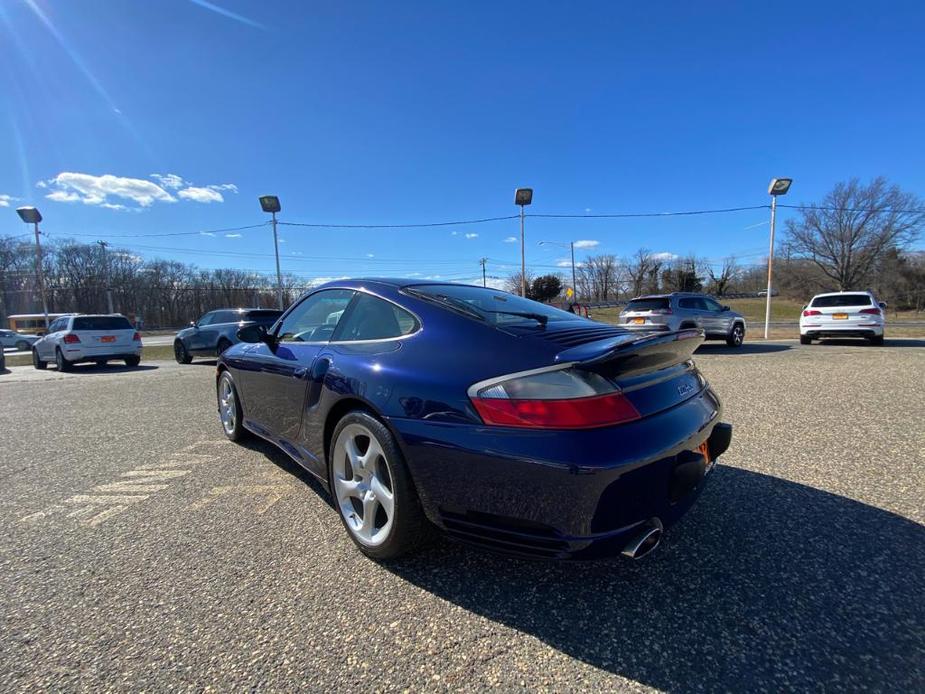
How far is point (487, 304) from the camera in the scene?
8.82 feet

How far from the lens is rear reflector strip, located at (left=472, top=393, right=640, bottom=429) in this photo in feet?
5.48

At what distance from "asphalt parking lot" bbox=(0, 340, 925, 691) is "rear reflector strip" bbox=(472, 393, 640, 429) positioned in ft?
2.60

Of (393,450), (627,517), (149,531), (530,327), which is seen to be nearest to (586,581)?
(627,517)

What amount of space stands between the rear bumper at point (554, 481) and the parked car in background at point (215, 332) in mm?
10364

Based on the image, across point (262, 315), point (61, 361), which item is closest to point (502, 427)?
point (262, 315)

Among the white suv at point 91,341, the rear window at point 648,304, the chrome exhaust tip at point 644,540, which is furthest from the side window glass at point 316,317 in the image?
the white suv at point 91,341

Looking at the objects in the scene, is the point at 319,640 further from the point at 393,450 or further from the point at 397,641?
the point at 393,450

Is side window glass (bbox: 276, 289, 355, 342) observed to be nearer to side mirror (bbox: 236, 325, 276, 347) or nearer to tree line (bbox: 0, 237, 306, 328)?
side mirror (bbox: 236, 325, 276, 347)

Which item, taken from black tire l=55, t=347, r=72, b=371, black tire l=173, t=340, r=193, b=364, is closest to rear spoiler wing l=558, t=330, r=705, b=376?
black tire l=173, t=340, r=193, b=364

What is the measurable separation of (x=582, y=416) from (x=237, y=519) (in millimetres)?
2204

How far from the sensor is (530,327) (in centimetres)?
221

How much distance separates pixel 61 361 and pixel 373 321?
13949mm

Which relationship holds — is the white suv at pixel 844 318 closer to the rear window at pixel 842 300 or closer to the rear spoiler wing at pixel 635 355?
the rear window at pixel 842 300

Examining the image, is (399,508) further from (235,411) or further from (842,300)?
(842,300)
